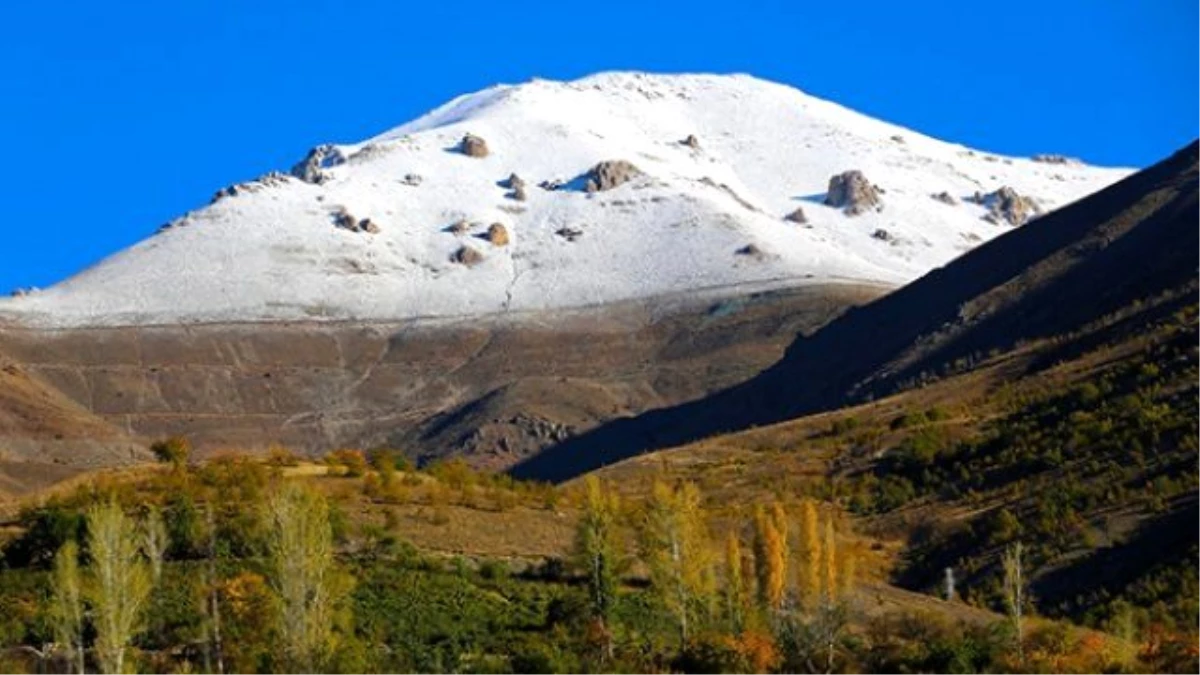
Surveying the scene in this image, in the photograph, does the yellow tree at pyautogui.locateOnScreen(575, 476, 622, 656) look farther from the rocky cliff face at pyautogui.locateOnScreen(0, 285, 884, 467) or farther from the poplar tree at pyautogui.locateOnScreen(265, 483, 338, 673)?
the rocky cliff face at pyautogui.locateOnScreen(0, 285, 884, 467)

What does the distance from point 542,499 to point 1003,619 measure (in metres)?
14.5

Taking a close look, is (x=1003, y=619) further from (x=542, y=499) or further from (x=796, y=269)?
(x=796, y=269)

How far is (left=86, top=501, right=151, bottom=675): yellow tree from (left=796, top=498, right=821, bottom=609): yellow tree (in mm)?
14260

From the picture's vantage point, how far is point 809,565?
4688cm

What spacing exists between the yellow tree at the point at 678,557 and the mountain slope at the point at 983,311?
48.1 m

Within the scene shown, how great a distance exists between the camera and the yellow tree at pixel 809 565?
152ft

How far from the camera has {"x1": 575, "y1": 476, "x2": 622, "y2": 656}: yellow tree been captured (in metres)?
46.4

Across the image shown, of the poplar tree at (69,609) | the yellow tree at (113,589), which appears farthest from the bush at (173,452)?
the yellow tree at (113,589)

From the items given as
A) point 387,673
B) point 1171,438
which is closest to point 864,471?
point 1171,438

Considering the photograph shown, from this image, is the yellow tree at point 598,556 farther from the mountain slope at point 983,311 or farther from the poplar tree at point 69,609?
the mountain slope at point 983,311

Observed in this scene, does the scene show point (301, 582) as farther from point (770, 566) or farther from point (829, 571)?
point (829, 571)

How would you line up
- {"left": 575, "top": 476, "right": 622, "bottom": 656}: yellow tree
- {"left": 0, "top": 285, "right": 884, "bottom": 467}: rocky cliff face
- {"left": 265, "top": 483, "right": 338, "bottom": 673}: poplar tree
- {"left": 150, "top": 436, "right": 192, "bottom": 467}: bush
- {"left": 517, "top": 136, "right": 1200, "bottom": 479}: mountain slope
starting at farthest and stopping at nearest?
{"left": 0, "top": 285, "right": 884, "bottom": 467}: rocky cliff face → {"left": 517, "top": 136, "right": 1200, "bottom": 479}: mountain slope → {"left": 150, "top": 436, "right": 192, "bottom": 467}: bush → {"left": 575, "top": 476, "right": 622, "bottom": 656}: yellow tree → {"left": 265, "top": 483, "right": 338, "bottom": 673}: poplar tree

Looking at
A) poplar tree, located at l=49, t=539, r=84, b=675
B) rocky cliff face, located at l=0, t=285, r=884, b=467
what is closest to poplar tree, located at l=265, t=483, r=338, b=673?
poplar tree, located at l=49, t=539, r=84, b=675

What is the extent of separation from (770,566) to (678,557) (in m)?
2.65
